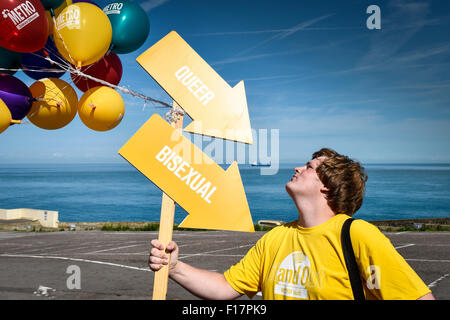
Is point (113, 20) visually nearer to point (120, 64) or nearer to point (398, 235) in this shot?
point (120, 64)

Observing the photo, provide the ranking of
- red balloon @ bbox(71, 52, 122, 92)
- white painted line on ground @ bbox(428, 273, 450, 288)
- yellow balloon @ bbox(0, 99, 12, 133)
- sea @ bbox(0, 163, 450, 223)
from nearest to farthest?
yellow balloon @ bbox(0, 99, 12, 133), red balloon @ bbox(71, 52, 122, 92), white painted line on ground @ bbox(428, 273, 450, 288), sea @ bbox(0, 163, 450, 223)

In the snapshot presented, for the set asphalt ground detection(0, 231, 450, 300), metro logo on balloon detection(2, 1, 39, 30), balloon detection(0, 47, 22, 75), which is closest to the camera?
metro logo on balloon detection(2, 1, 39, 30)

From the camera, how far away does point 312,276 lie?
74.1 inches

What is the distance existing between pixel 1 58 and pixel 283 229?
12.3 feet

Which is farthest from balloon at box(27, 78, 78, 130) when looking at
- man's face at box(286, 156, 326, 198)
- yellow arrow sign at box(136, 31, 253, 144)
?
man's face at box(286, 156, 326, 198)

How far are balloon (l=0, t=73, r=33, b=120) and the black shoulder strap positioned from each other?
12.3 ft

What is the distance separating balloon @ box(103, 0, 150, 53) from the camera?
431 centimetres

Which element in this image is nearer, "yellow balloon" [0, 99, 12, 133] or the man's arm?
the man's arm

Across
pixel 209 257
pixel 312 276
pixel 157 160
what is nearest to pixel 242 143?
pixel 157 160

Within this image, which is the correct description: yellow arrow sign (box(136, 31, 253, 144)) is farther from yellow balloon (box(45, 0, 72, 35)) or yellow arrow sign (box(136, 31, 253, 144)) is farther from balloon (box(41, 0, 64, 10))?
balloon (box(41, 0, 64, 10))

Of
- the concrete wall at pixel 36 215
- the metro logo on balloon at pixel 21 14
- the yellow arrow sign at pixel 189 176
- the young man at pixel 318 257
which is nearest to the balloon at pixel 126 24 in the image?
the metro logo on balloon at pixel 21 14

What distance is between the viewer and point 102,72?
4367 millimetres

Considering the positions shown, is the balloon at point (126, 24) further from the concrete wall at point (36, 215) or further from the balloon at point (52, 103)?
the concrete wall at point (36, 215)

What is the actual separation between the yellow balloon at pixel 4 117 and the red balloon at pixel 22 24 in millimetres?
612
